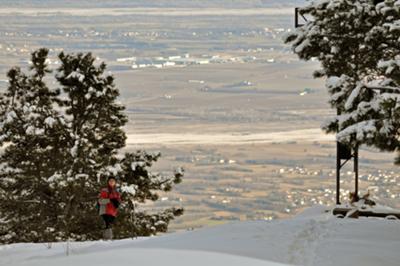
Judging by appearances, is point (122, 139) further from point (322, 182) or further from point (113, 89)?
point (322, 182)

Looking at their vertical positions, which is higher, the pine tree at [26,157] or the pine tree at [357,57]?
the pine tree at [357,57]

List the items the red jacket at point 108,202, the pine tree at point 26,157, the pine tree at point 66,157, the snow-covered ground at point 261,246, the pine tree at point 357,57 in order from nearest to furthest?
the snow-covered ground at point 261,246
the pine tree at point 357,57
the red jacket at point 108,202
the pine tree at point 66,157
the pine tree at point 26,157

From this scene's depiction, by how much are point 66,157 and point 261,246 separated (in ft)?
52.9

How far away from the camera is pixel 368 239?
21.0 m

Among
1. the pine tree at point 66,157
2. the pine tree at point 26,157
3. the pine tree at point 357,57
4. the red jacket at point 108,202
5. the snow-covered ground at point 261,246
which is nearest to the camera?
the snow-covered ground at point 261,246

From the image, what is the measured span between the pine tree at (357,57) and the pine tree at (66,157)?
12.2 meters

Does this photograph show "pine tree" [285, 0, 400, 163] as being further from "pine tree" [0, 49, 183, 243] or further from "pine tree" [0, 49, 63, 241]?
"pine tree" [0, 49, 63, 241]

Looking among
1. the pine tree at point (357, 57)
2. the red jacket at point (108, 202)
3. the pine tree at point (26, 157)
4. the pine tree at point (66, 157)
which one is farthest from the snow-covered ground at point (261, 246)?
the pine tree at point (26, 157)

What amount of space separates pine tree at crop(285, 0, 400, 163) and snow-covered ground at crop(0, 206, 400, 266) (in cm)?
238

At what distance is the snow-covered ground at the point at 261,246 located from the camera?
15.9 meters

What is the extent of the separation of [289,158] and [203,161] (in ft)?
59.8

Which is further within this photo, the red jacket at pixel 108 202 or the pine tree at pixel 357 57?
the red jacket at pixel 108 202

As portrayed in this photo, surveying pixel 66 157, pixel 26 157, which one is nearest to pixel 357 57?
pixel 66 157

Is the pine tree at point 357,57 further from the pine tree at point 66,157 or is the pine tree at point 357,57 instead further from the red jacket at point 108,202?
the pine tree at point 66,157
